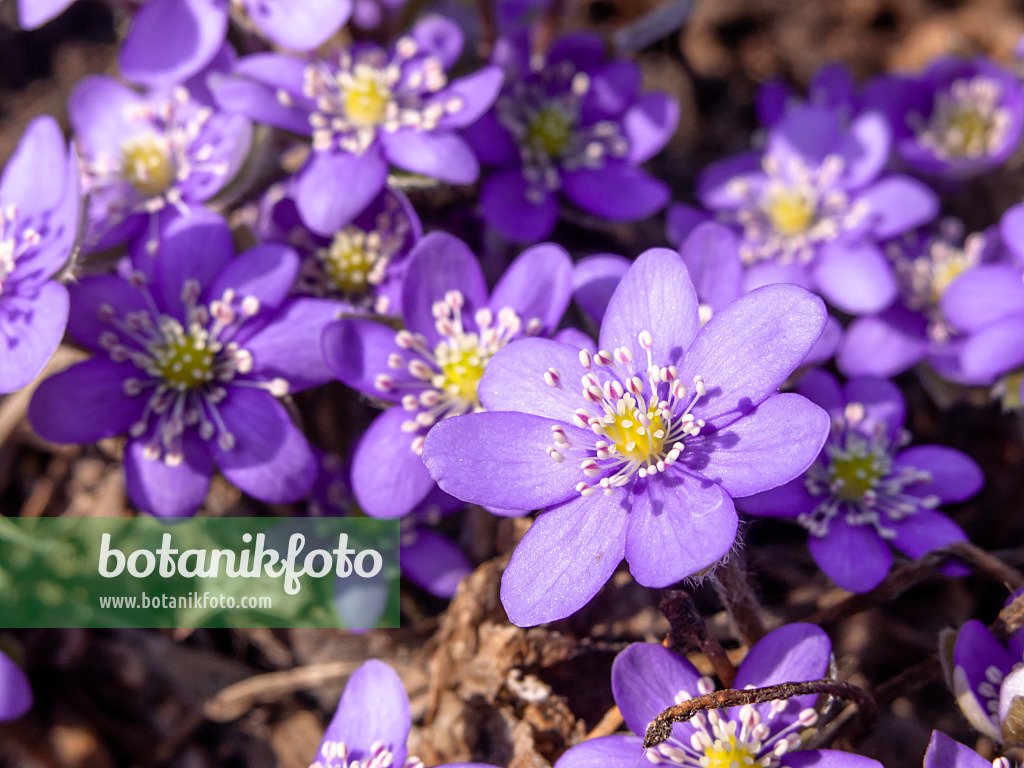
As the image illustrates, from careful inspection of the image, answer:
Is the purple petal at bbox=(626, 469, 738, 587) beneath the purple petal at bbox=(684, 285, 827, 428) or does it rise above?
beneath

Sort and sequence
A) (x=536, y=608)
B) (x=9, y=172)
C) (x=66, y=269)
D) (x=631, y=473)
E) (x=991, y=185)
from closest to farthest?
(x=536, y=608) < (x=631, y=473) < (x=66, y=269) < (x=9, y=172) < (x=991, y=185)

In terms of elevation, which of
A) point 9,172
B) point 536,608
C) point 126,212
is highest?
point 9,172

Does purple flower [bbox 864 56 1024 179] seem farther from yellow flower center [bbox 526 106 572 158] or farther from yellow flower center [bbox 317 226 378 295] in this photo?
yellow flower center [bbox 317 226 378 295]

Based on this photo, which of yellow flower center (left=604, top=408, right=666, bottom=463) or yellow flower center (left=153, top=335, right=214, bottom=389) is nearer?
yellow flower center (left=604, top=408, right=666, bottom=463)

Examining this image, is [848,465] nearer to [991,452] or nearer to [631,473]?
[631,473]

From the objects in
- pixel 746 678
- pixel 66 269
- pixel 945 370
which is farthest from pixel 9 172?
pixel 945 370

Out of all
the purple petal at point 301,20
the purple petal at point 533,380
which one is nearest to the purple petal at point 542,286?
the purple petal at point 533,380

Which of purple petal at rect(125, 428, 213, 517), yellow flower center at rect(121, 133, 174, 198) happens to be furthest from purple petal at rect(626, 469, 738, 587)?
yellow flower center at rect(121, 133, 174, 198)
